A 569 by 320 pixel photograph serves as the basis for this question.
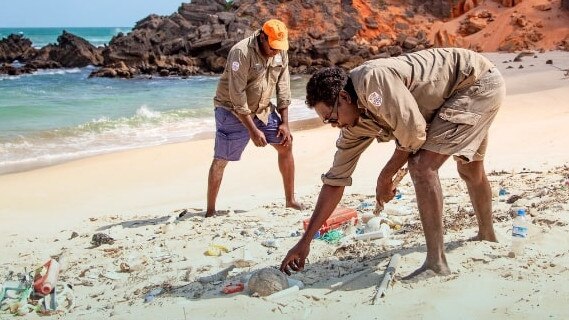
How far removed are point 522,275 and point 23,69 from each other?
2986 cm

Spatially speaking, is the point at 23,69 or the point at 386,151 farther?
the point at 23,69

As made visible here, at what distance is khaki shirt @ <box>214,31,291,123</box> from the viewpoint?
558 cm

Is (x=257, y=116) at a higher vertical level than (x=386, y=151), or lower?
higher

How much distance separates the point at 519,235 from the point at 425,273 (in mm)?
895

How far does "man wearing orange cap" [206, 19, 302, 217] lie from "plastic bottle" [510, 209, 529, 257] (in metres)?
2.15

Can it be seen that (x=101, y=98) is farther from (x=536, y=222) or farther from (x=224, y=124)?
(x=536, y=222)

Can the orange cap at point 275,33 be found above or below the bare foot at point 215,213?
above

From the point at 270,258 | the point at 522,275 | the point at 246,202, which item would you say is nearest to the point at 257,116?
the point at 246,202

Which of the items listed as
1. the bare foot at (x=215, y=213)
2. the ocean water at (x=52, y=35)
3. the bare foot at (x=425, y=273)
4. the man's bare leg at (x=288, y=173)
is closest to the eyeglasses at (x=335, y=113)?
the bare foot at (x=425, y=273)

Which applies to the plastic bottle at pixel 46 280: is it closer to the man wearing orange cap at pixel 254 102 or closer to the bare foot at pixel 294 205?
the man wearing orange cap at pixel 254 102

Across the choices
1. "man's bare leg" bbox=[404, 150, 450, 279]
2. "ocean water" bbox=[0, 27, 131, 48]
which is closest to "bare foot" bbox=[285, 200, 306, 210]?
"man's bare leg" bbox=[404, 150, 450, 279]

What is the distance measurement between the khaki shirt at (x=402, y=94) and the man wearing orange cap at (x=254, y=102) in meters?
1.92

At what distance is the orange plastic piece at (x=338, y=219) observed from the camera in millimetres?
4970

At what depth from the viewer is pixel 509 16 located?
30.1m
